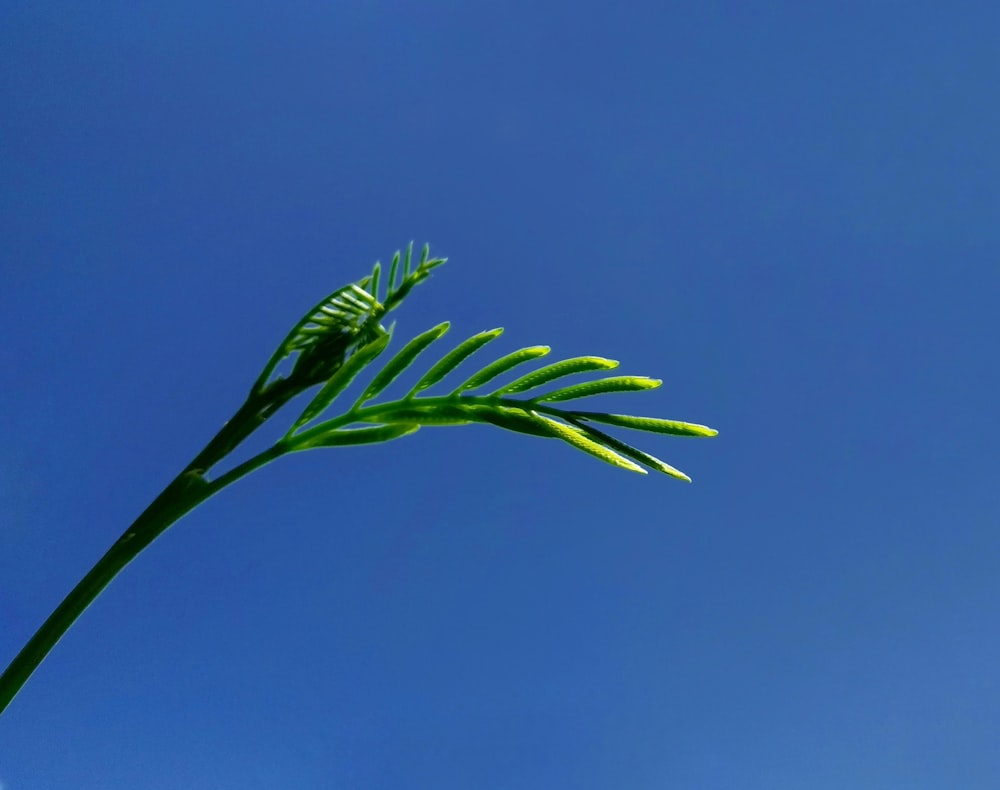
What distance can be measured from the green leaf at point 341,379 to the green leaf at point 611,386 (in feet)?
1.17

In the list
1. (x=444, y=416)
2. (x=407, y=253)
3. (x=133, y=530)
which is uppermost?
(x=407, y=253)

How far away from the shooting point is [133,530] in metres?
1.17

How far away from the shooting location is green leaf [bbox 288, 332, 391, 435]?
138cm

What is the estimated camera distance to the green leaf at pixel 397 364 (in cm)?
146

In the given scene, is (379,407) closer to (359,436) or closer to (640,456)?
(359,436)

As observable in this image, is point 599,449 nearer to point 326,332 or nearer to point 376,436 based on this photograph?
point 376,436

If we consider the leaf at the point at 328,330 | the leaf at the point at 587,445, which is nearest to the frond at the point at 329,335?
the leaf at the point at 328,330

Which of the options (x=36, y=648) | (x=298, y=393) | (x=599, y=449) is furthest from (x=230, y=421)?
(x=599, y=449)

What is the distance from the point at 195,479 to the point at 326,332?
0.46 meters

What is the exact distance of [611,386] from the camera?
1503mm

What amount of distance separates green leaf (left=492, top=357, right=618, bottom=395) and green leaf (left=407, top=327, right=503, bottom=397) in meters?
0.11

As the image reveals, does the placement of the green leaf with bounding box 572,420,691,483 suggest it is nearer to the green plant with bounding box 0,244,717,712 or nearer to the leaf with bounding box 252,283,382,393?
the green plant with bounding box 0,244,717,712

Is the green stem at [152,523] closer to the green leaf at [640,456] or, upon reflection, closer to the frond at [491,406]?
the frond at [491,406]

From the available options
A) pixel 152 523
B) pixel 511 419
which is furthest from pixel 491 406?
pixel 152 523
